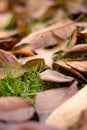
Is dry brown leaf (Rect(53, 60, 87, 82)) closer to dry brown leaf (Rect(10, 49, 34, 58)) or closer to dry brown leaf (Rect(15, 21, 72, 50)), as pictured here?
dry brown leaf (Rect(10, 49, 34, 58))

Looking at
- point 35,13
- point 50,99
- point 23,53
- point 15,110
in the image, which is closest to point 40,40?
point 23,53

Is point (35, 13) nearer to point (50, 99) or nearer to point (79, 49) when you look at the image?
point (79, 49)

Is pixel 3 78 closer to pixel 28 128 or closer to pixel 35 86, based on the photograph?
pixel 35 86

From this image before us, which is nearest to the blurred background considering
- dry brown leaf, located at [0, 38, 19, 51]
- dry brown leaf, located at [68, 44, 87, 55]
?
dry brown leaf, located at [0, 38, 19, 51]

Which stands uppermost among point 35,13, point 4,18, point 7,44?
point 7,44

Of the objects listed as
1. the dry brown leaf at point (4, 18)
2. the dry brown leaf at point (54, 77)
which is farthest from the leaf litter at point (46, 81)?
the dry brown leaf at point (4, 18)

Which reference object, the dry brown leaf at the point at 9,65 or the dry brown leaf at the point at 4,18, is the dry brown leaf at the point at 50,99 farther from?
the dry brown leaf at the point at 4,18

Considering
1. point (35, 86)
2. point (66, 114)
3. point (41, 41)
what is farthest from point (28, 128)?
point (41, 41)
